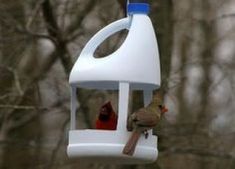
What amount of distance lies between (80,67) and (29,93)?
355cm

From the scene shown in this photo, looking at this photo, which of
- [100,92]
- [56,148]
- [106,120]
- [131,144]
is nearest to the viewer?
[131,144]

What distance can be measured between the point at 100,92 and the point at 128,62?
3.01 m

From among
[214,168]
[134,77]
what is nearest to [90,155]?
[134,77]

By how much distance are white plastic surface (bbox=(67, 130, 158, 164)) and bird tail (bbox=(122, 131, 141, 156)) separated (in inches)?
0.8

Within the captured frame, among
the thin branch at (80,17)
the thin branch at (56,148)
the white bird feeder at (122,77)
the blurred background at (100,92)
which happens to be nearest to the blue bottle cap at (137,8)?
the white bird feeder at (122,77)

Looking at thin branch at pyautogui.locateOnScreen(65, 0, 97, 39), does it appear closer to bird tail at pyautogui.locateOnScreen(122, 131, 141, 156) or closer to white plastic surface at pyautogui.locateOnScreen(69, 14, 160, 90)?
white plastic surface at pyautogui.locateOnScreen(69, 14, 160, 90)

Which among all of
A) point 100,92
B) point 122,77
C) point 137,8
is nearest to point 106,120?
point 122,77

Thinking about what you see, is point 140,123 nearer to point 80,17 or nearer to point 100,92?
point 100,92

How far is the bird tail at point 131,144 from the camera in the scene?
421 centimetres

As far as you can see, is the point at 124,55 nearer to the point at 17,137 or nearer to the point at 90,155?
the point at 90,155

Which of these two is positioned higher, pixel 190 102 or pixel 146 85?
pixel 146 85

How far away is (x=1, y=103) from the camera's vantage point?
7.87 meters

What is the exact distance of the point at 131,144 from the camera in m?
4.25

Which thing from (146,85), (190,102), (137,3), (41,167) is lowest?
(41,167)
